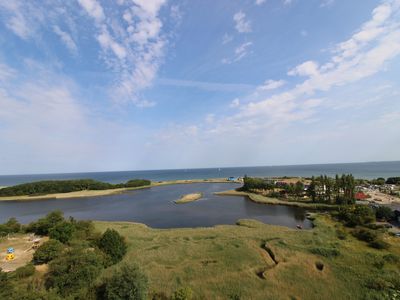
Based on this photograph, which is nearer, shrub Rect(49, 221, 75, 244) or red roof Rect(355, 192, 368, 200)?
shrub Rect(49, 221, 75, 244)

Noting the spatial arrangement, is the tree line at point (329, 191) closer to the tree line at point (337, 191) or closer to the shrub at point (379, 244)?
the tree line at point (337, 191)

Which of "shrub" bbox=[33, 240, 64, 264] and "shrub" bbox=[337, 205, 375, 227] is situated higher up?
"shrub" bbox=[33, 240, 64, 264]

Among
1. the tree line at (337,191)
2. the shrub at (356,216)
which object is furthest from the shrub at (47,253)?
the tree line at (337,191)

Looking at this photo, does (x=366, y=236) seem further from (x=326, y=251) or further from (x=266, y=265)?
(x=266, y=265)

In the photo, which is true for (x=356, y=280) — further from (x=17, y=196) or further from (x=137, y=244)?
(x=17, y=196)

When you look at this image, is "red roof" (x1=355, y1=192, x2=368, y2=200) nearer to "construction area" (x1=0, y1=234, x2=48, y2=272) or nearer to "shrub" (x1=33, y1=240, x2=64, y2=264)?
"shrub" (x1=33, y1=240, x2=64, y2=264)

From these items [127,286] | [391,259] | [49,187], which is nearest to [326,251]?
[391,259]

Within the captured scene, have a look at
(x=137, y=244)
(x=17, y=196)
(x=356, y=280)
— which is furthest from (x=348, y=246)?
(x=17, y=196)

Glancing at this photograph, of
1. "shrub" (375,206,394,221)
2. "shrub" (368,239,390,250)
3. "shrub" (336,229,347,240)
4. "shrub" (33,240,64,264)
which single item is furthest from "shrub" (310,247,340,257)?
"shrub" (33,240,64,264)
